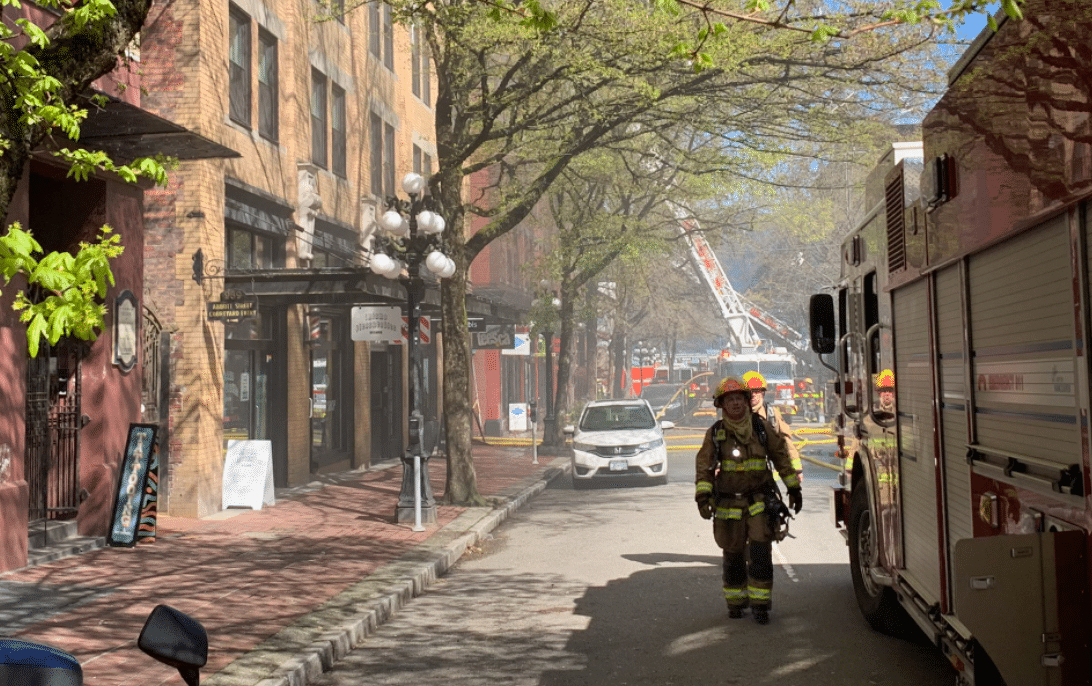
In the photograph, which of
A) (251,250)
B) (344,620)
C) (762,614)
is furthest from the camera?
(251,250)

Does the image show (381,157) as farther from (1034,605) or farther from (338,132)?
(1034,605)

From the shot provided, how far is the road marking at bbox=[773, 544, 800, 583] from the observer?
35.3 ft

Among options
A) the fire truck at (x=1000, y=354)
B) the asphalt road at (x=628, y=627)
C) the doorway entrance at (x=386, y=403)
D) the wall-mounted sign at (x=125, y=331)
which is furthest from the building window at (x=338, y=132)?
the fire truck at (x=1000, y=354)

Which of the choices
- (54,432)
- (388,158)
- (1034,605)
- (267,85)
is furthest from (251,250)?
(1034,605)

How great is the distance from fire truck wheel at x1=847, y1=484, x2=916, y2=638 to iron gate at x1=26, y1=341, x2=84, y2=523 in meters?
8.59

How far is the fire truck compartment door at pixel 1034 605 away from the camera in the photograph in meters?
3.75

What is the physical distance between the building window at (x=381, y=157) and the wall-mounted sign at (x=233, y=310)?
30.2 feet

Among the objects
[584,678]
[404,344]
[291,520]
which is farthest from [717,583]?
[404,344]

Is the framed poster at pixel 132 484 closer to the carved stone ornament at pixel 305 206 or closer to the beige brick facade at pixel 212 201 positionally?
the beige brick facade at pixel 212 201

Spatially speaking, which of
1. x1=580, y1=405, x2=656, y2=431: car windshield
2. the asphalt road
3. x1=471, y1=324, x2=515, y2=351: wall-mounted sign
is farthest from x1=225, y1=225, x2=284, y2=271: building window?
x1=471, y1=324, x2=515, y2=351: wall-mounted sign

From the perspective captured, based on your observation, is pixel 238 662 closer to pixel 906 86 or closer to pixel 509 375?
pixel 906 86

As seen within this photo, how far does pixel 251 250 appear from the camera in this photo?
18.7m

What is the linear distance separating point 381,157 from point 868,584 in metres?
19.5

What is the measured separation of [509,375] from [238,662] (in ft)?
130
